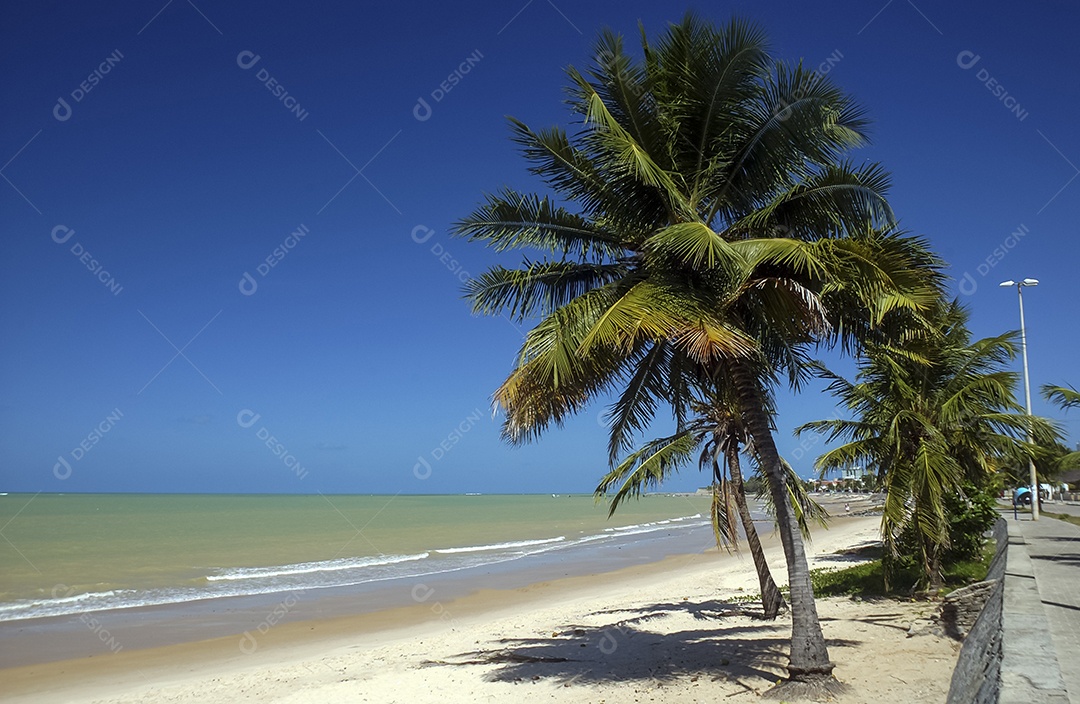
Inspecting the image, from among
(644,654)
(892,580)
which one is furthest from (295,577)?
(892,580)

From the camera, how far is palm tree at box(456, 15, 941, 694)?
707 cm

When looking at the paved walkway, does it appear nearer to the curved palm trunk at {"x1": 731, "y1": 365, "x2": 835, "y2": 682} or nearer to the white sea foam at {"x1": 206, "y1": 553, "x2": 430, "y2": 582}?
the curved palm trunk at {"x1": 731, "y1": 365, "x2": 835, "y2": 682}

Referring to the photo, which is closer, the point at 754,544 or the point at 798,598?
the point at 798,598

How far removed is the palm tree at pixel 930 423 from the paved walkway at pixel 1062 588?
160 cm

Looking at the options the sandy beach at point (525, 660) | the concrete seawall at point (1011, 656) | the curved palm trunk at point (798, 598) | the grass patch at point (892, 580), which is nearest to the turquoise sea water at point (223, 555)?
the sandy beach at point (525, 660)

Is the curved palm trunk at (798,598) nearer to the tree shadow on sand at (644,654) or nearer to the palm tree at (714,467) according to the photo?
the tree shadow on sand at (644,654)

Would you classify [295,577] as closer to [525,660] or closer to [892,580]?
[525,660]

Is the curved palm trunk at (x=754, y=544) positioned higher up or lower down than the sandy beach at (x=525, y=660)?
higher up

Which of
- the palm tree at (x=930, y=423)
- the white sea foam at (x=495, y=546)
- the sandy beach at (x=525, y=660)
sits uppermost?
the palm tree at (x=930, y=423)

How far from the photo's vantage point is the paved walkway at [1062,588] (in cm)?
573

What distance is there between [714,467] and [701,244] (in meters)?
7.04

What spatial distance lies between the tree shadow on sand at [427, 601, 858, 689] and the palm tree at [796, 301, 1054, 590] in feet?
9.82

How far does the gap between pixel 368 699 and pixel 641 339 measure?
602 cm

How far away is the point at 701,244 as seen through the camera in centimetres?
668
